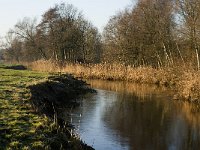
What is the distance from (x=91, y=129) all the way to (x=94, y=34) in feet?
166

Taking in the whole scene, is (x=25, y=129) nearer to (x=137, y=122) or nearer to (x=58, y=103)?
(x=137, y=122)

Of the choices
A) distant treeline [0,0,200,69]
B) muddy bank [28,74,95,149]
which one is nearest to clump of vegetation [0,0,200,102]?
distant treeline [0,0,200,69]

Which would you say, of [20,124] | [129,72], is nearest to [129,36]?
[129,72]

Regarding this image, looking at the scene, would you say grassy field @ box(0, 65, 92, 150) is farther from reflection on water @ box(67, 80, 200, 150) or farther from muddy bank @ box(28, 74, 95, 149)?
reflection on water @ box(67, 80, 200, 150)

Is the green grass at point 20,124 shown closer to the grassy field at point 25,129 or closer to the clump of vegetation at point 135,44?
the grassy field at point 25,129

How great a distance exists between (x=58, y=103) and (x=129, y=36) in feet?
89.0

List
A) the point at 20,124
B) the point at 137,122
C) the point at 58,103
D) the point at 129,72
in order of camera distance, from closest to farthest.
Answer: the point at 20,124 → the point at 137,122 → the point at 58,103 → the point at 129,72

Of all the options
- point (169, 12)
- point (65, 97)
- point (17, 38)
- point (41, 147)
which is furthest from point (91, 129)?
point (17, 38)

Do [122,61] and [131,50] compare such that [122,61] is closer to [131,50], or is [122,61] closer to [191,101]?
[131,50]

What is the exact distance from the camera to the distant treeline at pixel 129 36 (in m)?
32.3

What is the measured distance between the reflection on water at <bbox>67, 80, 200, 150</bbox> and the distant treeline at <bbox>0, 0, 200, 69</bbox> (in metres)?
8.30

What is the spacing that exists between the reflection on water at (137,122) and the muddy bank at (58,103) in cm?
94

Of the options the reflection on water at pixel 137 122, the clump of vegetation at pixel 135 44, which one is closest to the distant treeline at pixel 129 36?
the clump of vegetation at pixel 135 44

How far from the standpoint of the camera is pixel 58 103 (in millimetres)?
19922
